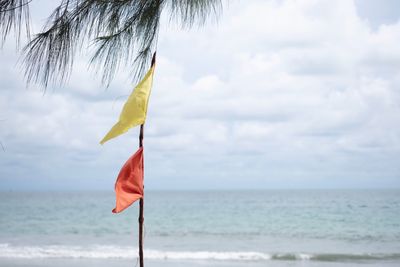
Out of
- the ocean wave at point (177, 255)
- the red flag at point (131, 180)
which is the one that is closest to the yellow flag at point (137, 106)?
the red flag at point (131, 180)

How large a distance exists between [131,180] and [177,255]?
11.6 meters

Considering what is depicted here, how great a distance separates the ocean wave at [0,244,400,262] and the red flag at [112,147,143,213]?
35.8 ft

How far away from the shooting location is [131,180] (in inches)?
124

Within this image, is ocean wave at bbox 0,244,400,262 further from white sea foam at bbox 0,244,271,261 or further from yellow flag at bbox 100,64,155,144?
yellow flag at bbox 100,64,155,144

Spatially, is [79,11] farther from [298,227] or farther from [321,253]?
[298,227]

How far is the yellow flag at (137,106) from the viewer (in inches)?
122

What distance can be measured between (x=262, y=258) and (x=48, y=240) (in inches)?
333

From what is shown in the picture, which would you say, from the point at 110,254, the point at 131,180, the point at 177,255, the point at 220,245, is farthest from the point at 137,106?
the point at 220,245

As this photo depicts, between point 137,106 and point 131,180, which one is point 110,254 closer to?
point 131,180

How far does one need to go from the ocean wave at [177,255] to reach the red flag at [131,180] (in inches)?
430

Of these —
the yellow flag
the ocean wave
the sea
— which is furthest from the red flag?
the ocean wave

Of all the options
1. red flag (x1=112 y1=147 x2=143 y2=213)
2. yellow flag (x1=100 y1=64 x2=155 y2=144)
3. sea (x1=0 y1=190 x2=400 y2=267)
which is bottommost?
sea (x1=0 y1=190 x2=400 y2=267)

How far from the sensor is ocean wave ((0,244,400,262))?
44.8 ft

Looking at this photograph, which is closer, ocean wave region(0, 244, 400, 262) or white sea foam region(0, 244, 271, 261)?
ocean wave region(0, 244, 400, 262)
